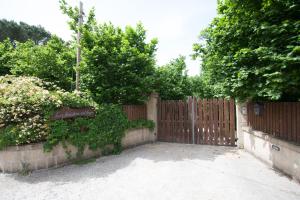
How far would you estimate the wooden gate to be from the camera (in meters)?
8.30

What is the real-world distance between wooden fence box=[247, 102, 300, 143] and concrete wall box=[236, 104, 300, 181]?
27 cm

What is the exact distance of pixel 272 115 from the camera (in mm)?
5883

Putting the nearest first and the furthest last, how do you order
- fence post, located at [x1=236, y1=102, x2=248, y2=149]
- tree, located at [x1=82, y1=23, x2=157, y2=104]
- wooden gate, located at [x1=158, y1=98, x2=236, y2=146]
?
fence post, located at [x1=236, y1=102, x2=248, y2=149]
tree, located at [x1=82, y1=23, x2=157, y2=104]
wooden gate, located at [x1=158, y1=98, x2=236, y2=146]

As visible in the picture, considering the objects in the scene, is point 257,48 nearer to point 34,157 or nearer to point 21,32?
point 34,157

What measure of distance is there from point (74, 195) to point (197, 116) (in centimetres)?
614

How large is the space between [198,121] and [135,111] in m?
2.92

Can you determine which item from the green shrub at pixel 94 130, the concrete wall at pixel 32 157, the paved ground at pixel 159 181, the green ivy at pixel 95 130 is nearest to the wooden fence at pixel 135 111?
the green ivy at pixel 95 130

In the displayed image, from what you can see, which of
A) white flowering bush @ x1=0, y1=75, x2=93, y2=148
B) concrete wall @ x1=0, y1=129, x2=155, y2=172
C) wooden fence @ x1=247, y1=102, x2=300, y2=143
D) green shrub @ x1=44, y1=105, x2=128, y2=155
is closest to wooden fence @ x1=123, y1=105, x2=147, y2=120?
green shrub @ x1=44, y1=105, x2=128, y2=155

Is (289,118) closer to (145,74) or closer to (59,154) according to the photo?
(145,74)

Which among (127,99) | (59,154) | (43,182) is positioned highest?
(127,99)

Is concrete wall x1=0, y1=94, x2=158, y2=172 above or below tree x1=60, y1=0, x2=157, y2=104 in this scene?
below

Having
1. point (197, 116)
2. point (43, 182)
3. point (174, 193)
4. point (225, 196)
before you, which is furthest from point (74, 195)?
point (197, 116)

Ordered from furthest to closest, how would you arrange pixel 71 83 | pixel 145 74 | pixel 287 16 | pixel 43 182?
pixel 71 83
pixel 145 74
pixel 43 182
pixel 287 16

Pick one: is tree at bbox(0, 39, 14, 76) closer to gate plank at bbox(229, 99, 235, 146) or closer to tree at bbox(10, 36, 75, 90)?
tree at bbox(10, 36, 75, 90)
